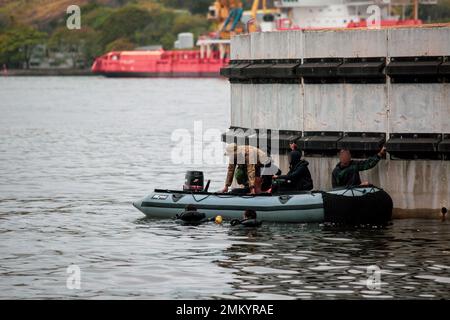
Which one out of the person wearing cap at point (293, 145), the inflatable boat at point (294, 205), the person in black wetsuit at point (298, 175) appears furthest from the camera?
the person wearing cap at point (293, 145)

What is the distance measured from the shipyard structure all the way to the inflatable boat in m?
1.01

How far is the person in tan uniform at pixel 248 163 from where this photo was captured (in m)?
32.5

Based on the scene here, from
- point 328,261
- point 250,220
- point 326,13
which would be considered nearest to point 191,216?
point 250,220

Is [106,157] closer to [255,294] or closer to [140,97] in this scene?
[255,294]

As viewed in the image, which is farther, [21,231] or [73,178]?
[73,178]

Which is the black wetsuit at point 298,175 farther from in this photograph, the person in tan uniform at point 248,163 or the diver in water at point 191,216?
the diver in water at point 191,216

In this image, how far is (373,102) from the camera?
31.6 m

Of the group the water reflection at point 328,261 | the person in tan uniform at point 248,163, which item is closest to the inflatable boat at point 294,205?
the water reflection at point 328,261

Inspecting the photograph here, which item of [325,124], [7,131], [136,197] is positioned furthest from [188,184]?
[7,131]

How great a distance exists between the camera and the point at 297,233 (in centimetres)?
3073

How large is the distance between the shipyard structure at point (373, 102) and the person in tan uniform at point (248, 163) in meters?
0.80

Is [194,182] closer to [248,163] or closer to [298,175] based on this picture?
[248,163]

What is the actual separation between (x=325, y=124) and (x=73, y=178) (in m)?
18.0

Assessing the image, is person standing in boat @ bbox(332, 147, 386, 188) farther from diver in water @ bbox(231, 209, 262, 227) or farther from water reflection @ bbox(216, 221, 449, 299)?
diver in water @ bbox(231, 209, 262, 227)
